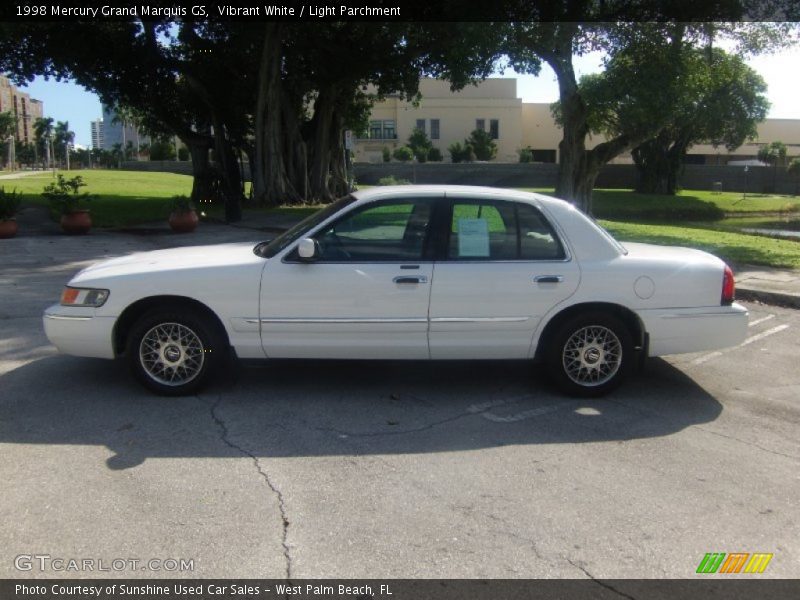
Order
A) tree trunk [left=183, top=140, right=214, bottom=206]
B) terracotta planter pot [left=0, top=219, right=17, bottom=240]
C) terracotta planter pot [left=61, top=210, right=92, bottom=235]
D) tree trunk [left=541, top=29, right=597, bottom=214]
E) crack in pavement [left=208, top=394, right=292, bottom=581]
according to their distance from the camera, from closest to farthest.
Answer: crack in pavement [left=208, top=394, right=292, bottom=581] → terracotta planter pot [left=0, top=219, right=17, bottom=240] → terracotta planter pot [left=61, top=210, right=92, bottom=235] → tree trunk [left=541, top=29, right=597, bottom=214] → tree trunk [left=183, top=140, right=214, bottom=206]

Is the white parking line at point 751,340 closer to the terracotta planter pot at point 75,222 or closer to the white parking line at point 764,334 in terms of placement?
the white parking line at point 764,334

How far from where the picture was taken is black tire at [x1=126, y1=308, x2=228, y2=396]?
18.2ft

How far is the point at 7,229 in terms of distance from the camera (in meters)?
16.4

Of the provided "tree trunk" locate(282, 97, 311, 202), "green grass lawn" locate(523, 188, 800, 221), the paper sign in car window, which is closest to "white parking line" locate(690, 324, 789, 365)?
the paper sign in car window

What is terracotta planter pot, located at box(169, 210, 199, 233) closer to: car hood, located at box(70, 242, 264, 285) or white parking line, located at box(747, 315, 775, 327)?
car hood, located at box(70, 242, 264, 285)

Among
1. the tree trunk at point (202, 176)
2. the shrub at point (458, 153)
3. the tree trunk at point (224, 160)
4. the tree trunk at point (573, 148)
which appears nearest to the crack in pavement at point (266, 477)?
the tree trunk at point (573, 148)

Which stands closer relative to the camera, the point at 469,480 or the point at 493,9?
the point at 469,480

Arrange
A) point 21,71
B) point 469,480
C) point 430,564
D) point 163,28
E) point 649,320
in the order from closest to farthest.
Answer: point 430,564 < point 469,480 < point 649,320 < point 21,71 < point 163,28

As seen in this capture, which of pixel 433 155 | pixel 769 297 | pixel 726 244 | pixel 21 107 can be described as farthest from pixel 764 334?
pixel 21 107

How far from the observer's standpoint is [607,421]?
5387 mm

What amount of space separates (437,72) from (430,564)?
24.6 metres

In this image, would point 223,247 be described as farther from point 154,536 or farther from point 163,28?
point 163,28

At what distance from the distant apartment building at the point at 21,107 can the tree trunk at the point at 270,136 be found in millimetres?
110143

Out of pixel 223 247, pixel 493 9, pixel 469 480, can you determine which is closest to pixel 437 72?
pixel 493 9
